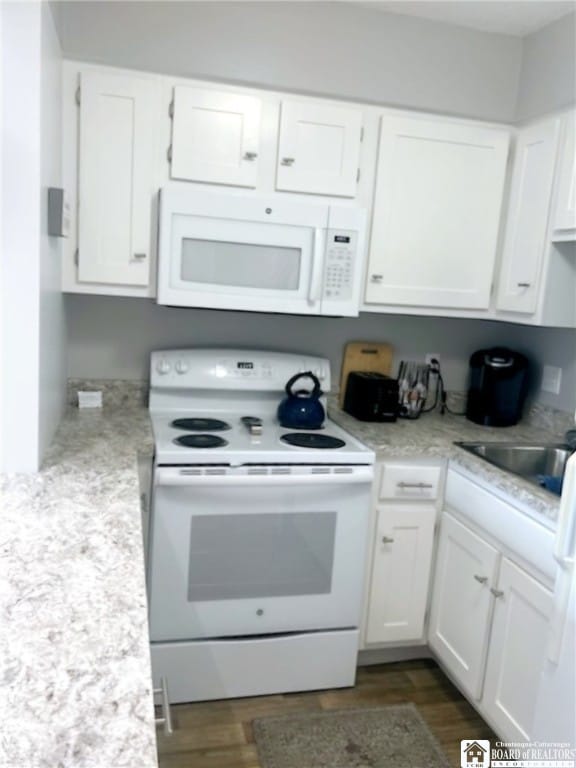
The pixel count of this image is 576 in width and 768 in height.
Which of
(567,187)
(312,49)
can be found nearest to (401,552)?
(567,187)

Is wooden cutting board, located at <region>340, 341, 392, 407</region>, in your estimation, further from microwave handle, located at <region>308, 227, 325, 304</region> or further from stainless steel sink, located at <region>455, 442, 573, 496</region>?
stainless steel sink, located at <region>455, 442, 573, 496</region>

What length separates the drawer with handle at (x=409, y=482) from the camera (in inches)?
89.1

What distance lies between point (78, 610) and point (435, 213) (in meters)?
2.05

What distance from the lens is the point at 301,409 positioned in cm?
242

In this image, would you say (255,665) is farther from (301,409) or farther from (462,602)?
(301,409)

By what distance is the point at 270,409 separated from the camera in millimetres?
2662

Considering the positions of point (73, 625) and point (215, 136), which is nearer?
point (73, 625)

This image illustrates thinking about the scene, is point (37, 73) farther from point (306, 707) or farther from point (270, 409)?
point (306, 707)

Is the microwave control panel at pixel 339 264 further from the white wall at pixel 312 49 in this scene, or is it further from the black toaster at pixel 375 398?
the white wall at pixel 312 49

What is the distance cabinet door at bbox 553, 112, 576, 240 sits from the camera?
2.16 metres

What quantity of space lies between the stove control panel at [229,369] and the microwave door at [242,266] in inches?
12.9

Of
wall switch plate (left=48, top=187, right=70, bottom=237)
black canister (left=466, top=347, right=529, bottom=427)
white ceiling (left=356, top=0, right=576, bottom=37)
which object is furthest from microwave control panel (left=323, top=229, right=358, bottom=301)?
wall switch plate (left=48, top=187, right=70, bottom=237)

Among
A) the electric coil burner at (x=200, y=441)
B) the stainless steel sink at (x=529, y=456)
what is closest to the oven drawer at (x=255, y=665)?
the electric coil burner at (x=200, y=441)

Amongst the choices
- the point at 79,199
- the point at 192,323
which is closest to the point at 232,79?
the point at 79,199
